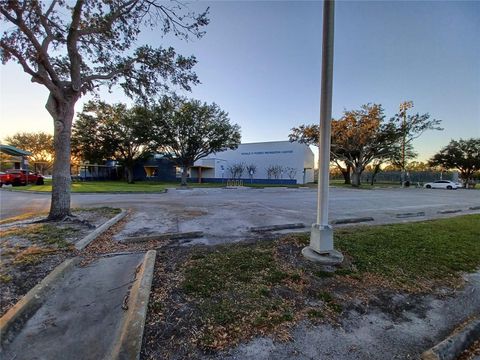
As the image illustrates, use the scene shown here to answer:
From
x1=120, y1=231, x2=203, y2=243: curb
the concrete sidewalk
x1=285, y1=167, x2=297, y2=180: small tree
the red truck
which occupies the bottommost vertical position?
the concrete sidewalk

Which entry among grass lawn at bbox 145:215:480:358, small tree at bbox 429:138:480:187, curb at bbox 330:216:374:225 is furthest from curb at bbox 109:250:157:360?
small tree at bbox 429:138:480:187

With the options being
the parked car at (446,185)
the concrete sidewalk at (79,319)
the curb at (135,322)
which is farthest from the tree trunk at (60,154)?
the parked car at (446,185)

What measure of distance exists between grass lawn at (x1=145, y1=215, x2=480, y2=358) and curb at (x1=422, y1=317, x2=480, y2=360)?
2.03 feet

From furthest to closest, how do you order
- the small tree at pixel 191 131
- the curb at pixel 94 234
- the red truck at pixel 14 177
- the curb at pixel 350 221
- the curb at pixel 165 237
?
the small tree at pixel 191 131 → the red truck at pixel 14 177 → the curb at pixel 350 221 → the curb at pixel 165 237 → the curb at pixel 94 234

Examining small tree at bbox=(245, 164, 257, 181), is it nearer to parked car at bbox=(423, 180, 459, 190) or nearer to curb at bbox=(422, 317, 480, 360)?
parked car at bbox=(423, 180, 459, 190)

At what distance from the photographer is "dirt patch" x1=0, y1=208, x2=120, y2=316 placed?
10.2 feet

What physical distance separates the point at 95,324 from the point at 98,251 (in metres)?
2.27

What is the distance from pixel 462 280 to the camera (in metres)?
3.66

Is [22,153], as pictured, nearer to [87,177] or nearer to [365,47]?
[87,177]

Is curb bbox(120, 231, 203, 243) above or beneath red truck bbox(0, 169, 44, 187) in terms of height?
beneath

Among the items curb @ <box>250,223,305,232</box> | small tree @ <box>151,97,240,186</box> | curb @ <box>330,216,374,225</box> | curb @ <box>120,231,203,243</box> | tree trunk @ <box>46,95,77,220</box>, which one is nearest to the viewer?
curb @ <box>120,231,203,243</box>

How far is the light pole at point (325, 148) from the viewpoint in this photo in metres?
3.98

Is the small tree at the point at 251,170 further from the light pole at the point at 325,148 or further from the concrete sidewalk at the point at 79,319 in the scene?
the concrete sidewalk at the point at 79,319

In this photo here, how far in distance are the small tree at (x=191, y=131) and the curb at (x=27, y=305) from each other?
74.3 feet
